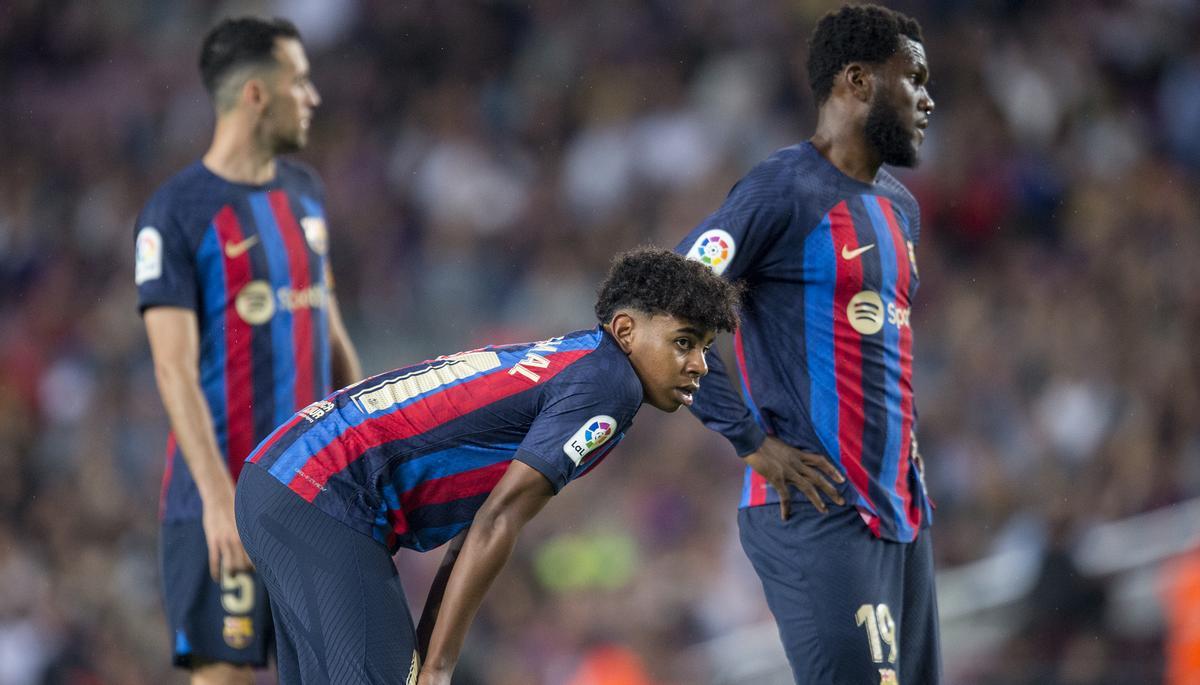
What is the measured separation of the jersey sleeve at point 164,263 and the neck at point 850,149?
1934 millimetres

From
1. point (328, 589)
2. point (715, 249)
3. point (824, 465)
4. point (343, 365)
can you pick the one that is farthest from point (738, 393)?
point (343, 365)

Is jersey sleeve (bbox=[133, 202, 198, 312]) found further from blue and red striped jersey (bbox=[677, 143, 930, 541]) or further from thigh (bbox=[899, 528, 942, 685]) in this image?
thigh (bbox=[899, 528, 942, 685])

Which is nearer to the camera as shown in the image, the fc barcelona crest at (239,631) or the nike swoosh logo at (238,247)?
the fc barcelona crest at (239,631)

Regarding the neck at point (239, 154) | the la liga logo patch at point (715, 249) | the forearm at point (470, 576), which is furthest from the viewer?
the neck at point (239, 154)

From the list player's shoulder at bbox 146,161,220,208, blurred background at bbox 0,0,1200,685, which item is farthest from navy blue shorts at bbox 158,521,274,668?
blurred background at bbox 0,0,1200,685

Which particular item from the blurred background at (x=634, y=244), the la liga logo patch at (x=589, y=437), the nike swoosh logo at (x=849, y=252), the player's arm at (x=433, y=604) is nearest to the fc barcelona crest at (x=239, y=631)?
the player's arm at (x=433, y=604)

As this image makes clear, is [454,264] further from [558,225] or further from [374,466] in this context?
[374,466]

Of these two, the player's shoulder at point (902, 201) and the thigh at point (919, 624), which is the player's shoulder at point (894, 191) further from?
the thigh at point (919, 624)

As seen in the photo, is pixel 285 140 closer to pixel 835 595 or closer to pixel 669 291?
pixel 669 291

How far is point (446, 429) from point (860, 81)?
66.6 inches

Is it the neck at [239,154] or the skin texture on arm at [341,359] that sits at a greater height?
the neck at [239,154]

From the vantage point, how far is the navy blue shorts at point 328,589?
3.34 meters

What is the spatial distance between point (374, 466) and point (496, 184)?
6.85 metres

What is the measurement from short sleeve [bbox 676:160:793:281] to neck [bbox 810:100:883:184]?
0.22 metres
